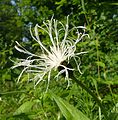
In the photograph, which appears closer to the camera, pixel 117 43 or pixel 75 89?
pixel 75 89

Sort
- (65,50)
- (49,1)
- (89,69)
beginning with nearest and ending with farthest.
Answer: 1. (65,50)
2. (89,69)
3. (49,1)

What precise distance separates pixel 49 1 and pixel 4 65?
3.07ft

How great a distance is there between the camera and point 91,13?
2.49m

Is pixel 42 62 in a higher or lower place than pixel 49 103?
higher

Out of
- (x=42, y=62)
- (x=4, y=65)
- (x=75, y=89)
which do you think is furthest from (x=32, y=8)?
(x=42, y=62)

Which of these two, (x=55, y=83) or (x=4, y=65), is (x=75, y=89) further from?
(x=4, y=65)

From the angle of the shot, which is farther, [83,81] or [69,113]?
[83,81]

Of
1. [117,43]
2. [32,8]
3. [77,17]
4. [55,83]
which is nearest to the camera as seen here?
[55,83]

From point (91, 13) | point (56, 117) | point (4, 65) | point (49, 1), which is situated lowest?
point (56, 117)

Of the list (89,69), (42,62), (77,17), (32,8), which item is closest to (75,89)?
(42,62)

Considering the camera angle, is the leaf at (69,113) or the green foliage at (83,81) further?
the green foliage at (83,81)

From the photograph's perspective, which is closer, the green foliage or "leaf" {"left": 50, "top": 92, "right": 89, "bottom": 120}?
"leaf" {"left": 50, "top": 92, "right": 89, "bottom": 120}

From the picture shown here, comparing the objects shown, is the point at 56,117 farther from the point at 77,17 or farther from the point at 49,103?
the point at 77,17

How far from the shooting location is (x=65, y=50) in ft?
3.85
